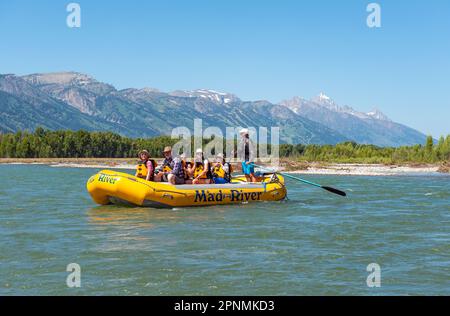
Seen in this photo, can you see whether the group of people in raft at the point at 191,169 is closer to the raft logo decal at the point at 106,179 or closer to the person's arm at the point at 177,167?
the person's arm at the point at 177,167

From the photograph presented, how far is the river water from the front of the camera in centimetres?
1095

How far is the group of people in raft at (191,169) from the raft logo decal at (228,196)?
28.4 inches

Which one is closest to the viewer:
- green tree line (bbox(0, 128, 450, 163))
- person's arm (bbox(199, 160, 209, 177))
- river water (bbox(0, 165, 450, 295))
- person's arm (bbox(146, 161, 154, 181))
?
river water (bbox(0, 165, 450, 295))

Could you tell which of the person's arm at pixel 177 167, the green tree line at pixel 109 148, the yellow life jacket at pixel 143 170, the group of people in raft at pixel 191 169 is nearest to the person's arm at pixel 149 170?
the group of people in raft at pixel 191 169

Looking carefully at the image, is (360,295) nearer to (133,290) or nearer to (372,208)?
(133,290)

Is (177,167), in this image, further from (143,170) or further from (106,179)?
(106,179)

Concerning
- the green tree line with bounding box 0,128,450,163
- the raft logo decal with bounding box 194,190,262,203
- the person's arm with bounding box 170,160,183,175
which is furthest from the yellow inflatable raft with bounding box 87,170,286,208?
the green tree line with bounding box 0,128,450,163

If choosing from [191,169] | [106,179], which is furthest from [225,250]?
[191,169]

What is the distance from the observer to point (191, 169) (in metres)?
22.7

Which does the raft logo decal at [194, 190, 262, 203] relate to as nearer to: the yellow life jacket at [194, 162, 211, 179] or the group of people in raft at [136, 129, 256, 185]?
the group of people in raft at [136, 129, 256, 185]

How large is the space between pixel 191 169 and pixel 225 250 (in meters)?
8.98

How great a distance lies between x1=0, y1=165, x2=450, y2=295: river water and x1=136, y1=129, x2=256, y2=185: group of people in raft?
1.42 m
